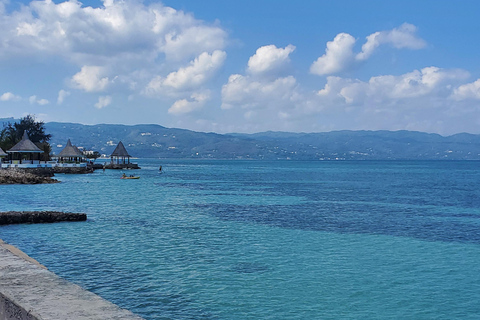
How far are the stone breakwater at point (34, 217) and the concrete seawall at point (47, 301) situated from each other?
63.1ft

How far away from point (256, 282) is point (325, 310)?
2802 millimetres

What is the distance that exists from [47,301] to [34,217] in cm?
2130

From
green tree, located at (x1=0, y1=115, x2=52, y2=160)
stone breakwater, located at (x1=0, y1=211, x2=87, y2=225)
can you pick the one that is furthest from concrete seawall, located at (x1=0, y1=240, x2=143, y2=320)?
green tree, located at (x1=0, y1=115, x2=52, y2=160)

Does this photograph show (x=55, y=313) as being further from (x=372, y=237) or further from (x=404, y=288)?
(x=372, y=237)

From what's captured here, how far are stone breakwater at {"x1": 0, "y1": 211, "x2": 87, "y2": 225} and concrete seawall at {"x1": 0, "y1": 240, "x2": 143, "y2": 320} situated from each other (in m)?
19.2

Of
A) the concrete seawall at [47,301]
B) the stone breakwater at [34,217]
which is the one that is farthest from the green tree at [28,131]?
the concrete seawall at [47,301]

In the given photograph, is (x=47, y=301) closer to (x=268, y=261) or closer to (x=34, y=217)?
(x=268, y=261)

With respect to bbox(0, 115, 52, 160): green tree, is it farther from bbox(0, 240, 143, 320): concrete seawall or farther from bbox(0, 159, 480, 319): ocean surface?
bbox(0, 240, 143, 320): concrete seawall

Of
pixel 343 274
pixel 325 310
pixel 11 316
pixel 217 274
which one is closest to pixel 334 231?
pixel 343 274

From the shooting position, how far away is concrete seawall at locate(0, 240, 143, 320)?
18.0 feet

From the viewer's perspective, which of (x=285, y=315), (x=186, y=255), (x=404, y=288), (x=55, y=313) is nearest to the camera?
(x=55, y=313)

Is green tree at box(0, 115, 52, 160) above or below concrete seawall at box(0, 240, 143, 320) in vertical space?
above

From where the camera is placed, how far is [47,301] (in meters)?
6.03

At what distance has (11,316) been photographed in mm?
5926
